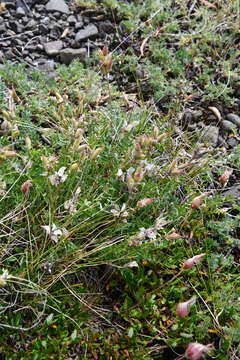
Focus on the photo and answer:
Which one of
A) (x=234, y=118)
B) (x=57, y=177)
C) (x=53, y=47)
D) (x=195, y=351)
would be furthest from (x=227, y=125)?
(x=195, y=351)

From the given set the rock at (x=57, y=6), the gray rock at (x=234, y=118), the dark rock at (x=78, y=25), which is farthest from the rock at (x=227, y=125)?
the rock at (x=57, y=6)

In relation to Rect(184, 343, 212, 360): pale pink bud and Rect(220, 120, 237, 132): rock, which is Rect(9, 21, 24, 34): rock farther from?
Rect(184, 343, 212, 360): pale pink bud

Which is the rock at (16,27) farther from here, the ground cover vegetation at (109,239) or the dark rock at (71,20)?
the ground cover vegetation at (109,239)

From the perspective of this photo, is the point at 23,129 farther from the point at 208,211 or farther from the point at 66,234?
the point at 208,211

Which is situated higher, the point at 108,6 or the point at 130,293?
the point at 108,6

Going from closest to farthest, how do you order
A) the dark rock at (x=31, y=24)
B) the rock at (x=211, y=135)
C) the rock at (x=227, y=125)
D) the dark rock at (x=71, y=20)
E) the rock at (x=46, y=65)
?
the rock at (x=211, y=135)
the rock at (x=227, y=125)
the rock at (x=46, y=65)
the dark rock at (x=31, y=24)
the dark rock at (x=71, y=20)

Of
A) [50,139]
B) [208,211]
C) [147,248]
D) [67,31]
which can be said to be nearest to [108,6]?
[67,31]
